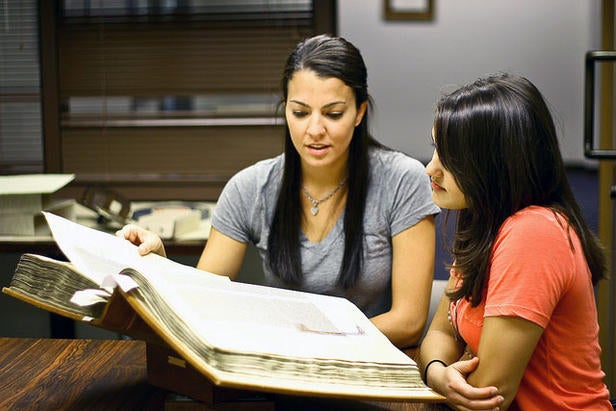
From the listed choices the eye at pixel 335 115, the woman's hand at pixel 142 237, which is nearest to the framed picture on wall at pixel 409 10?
the eye at pixel 335 115

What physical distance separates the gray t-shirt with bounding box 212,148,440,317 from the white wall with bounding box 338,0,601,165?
4.50 meters

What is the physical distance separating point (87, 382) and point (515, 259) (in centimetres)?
65

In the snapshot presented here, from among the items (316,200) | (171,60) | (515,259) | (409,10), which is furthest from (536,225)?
(409,10)

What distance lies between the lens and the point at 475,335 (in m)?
1.11

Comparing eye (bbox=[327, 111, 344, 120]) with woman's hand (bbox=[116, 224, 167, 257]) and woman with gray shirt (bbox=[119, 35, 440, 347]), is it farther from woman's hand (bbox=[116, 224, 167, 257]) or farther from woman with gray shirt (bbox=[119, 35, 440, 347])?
woman's hand (bbox=[116, 224, 167, 257])

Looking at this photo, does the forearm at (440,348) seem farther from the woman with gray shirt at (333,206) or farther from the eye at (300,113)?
the eye at (300,113)

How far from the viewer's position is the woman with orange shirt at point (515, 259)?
100 centimetres

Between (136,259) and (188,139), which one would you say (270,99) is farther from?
(136,259)

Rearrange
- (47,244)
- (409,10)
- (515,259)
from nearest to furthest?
(515,259) < (47,244) < (409,10)

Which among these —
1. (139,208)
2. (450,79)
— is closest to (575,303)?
(139,208)

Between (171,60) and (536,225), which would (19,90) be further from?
(536,225)

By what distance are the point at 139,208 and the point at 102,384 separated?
173 centimetres

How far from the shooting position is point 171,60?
10.7 feet

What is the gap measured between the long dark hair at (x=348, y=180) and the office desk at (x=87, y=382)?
45cm
